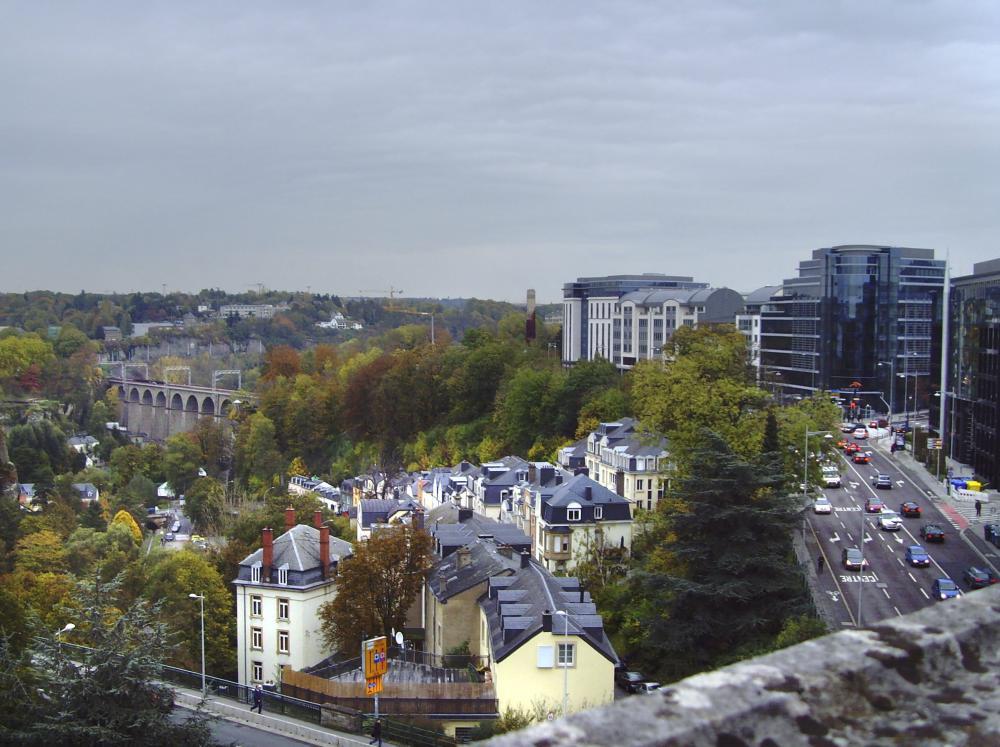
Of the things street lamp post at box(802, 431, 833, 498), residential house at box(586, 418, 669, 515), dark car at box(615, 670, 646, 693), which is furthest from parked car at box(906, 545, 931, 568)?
residential house at box(586, 418, 669, 515)

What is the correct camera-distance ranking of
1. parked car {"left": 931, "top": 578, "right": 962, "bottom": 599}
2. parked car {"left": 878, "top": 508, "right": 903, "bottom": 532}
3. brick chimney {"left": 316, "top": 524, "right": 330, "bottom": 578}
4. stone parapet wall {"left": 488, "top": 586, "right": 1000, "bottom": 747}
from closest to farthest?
1. stone parapet wall {"left": 488, "top": 586, "right": 1000, "bottom": 747}
2. parked car {"left": 931, "top": 578, "right": 962, "bottom": 599}
3. brick chimney {"left": 316, "top": 524, "right": 330, "bottom": 578}
4. parked car {"left": 878, "top": 508, "right": 903, "bottom": 532}

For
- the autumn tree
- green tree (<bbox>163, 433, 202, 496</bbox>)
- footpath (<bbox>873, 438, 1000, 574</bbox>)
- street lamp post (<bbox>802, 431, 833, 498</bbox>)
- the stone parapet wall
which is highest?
the stone parapet wall

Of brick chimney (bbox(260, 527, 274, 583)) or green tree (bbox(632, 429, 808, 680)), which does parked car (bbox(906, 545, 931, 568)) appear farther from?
brick chimney (bbox(260, 527, 274, 583))

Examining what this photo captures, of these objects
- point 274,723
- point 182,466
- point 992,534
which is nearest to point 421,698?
point 274,723

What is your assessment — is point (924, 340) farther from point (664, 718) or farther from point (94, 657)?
point (664, 718)

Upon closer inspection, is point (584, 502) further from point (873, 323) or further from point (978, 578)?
point (873, 323)

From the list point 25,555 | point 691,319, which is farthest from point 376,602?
point 691,319
